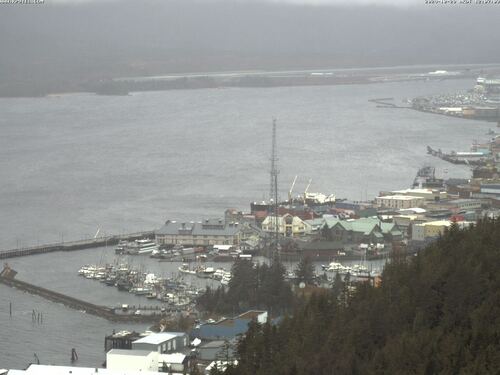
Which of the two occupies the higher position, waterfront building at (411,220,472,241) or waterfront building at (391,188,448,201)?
Result: waterfront building at (391,188,448,201)

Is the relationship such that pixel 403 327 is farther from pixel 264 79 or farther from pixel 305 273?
pixel 264 79

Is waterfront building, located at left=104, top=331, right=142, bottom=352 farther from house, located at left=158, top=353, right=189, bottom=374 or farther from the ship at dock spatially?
the ship at dock

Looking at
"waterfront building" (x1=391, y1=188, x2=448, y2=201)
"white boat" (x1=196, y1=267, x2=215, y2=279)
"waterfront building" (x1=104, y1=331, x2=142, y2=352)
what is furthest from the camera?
"waterfront building" (x1=391, y1=188, x2=448, y2=201)

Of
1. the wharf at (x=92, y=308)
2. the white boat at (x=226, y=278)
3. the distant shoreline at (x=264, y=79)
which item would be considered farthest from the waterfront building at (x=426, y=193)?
the distant shoreline at (x=264, y=79)

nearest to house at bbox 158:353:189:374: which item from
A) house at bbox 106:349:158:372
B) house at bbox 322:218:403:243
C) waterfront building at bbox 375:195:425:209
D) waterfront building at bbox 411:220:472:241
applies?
house at bbox 106:349:158:372

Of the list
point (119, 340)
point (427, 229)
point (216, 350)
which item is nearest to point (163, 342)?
point (216, 350)

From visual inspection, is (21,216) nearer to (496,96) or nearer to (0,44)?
(496,96)
